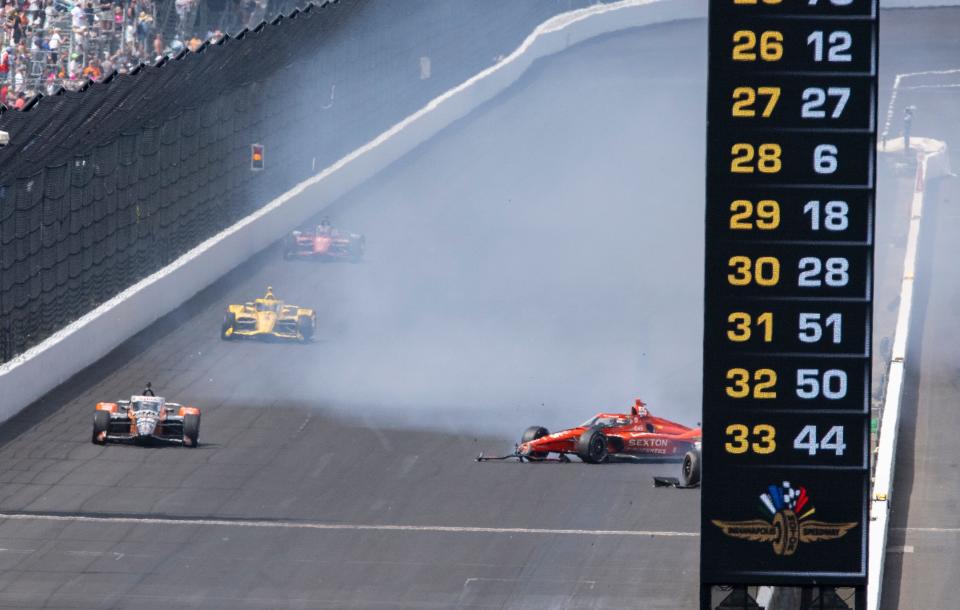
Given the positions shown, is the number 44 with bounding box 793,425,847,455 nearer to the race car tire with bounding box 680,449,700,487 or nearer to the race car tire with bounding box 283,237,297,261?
the race car tire with bounding box 680,449,700,487

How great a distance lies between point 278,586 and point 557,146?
94.6 feet

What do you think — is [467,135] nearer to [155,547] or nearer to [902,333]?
[902,333]

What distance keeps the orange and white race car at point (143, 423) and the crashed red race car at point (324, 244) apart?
11205 millimetres

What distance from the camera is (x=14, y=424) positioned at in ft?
84.6

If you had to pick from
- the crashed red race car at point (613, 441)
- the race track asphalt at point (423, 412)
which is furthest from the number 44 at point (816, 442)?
the crashed red race car at point (613, 441)

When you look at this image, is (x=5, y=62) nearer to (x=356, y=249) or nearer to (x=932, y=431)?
(x=356, y=249)

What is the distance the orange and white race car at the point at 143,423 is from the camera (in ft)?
81.1

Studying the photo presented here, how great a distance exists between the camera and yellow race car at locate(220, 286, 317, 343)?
101 ft

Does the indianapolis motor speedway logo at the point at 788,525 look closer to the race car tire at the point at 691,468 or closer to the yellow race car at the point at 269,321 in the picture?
the race car tire at the point at 691,468

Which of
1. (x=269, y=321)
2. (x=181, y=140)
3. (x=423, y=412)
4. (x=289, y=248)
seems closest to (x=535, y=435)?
(x=423, y=412)

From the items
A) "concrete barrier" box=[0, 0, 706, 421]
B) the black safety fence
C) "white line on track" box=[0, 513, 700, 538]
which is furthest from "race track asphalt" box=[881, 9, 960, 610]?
the black safety fence

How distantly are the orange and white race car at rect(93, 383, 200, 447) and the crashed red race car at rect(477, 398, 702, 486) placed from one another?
3.71m

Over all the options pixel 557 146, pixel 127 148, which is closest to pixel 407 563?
pixel 127 148

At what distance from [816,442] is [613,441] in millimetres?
12333
